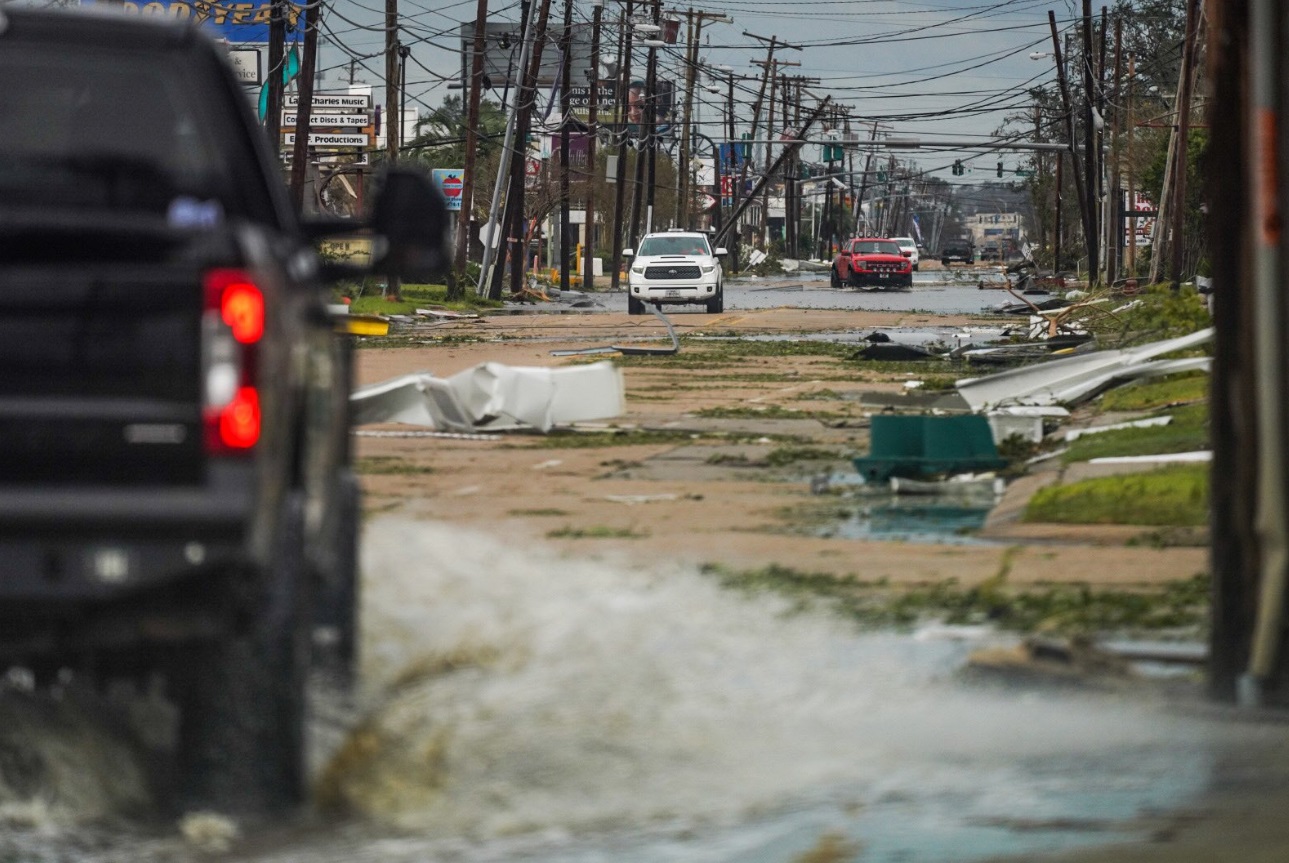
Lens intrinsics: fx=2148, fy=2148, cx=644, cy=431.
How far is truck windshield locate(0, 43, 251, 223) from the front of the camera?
542 centimetres

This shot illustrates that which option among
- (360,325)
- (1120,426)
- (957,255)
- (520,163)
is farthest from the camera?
(957,255)

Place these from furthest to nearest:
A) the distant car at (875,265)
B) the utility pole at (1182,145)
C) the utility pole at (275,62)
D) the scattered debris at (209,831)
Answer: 1. the distant car at (875,265)
2. the utility pole at (1182,145)
3. the utility pole at (275,62)
4. the scattered debris at (209,831)

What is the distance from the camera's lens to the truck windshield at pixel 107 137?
5422 mm

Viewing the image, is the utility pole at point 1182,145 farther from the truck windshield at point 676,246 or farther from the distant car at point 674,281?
the truck windshield at point 676,246

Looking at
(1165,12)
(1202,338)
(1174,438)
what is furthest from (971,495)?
(1165,12)

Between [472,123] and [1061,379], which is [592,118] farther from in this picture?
[1061,379]

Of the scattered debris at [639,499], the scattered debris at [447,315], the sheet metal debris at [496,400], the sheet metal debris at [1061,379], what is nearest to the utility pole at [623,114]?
the scattered debris at [447,315]

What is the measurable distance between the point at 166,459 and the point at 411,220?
1715mm

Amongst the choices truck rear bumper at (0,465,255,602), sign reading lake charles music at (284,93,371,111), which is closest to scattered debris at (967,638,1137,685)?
truck rear bumper at (0,465,255,602)

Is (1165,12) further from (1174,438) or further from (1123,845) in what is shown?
(1123,845)

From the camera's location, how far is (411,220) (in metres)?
6.01

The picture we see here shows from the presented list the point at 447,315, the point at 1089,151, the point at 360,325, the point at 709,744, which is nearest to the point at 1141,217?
the point at 1089,151

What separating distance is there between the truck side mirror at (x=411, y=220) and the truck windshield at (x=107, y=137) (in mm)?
419

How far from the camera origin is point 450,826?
5312 mm
